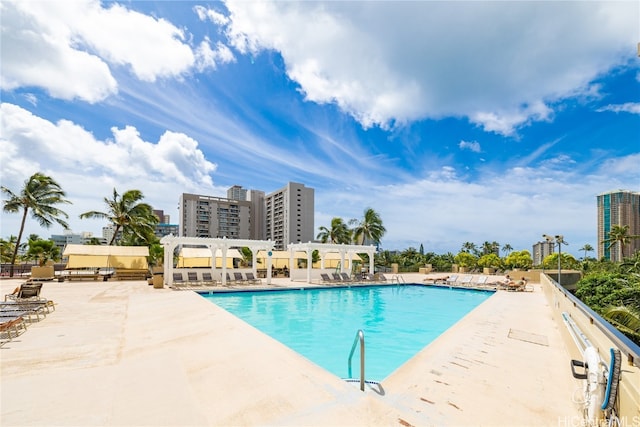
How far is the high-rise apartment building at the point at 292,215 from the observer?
8806 centimetres

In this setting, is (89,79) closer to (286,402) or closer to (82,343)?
(82,343)

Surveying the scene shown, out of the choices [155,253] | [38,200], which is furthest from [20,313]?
[38,200]

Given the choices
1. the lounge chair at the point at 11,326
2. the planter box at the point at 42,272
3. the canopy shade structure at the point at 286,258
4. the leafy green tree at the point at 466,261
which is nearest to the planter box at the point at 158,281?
the lounge chair at the point at 11,326

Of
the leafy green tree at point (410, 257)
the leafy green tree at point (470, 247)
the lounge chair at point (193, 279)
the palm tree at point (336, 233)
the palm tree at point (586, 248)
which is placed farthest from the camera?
the palm tree at point (586, 248)

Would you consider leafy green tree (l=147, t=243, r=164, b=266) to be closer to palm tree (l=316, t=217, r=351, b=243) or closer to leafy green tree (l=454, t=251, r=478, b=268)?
palm tree (l=316, t=217, r=351, b=243)

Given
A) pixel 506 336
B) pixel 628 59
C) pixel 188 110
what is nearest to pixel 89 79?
pixel 188 110

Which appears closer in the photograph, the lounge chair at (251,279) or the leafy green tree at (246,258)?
the lounge chair at (251,279)

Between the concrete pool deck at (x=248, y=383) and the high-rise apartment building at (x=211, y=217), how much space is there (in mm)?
81183

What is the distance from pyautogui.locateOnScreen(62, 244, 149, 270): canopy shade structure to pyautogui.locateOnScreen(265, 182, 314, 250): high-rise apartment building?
208 feet

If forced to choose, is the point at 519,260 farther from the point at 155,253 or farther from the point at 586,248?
the point at 586,248

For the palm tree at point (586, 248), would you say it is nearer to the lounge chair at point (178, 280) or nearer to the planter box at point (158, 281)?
the lounge chair at point (178, 280)

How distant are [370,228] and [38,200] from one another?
31345 millimetres

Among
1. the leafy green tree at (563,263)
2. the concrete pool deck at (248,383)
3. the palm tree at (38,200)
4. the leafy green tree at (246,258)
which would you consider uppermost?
the palm tree at (38,200)

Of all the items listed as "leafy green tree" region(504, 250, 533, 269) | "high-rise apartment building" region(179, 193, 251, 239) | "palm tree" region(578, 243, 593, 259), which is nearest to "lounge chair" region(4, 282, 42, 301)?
"leafy green tree" region(504, 250, 533, 269)
